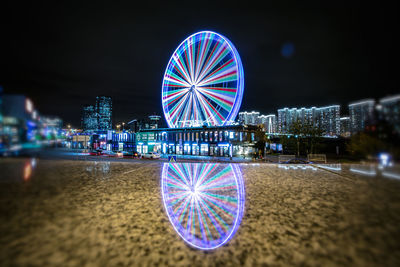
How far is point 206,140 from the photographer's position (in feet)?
122

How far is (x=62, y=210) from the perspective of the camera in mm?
3748

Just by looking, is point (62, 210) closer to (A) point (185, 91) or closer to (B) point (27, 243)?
(B) point (27, 243)

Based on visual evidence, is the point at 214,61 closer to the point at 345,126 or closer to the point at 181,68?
the point at 181,68

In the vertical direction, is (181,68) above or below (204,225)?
above

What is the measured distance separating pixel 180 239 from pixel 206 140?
3437 centimetres

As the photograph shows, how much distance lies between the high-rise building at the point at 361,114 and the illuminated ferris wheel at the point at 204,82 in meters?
19.3

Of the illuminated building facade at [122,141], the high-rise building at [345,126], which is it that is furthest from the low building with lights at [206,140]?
the high-rise building at [345,126]

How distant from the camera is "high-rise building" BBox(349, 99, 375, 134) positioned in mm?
1960

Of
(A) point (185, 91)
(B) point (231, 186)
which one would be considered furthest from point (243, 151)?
(B) point (231, 186)

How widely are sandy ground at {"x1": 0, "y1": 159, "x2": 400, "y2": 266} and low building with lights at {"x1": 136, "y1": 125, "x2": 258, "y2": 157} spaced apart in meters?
29.6

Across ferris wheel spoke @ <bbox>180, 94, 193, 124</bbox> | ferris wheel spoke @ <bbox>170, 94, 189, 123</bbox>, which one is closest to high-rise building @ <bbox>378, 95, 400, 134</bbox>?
ferris wheel spoke @ <bbox>180, 94, 193, 124</bbox>

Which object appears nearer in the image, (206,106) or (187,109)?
(206,106)

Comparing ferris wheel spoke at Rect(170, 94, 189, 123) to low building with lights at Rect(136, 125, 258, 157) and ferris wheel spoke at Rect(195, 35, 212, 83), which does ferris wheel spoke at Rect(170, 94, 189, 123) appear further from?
low building with lights at Rect(136, 125, 258, 157)

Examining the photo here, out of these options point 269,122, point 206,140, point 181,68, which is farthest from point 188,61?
point 269,122
